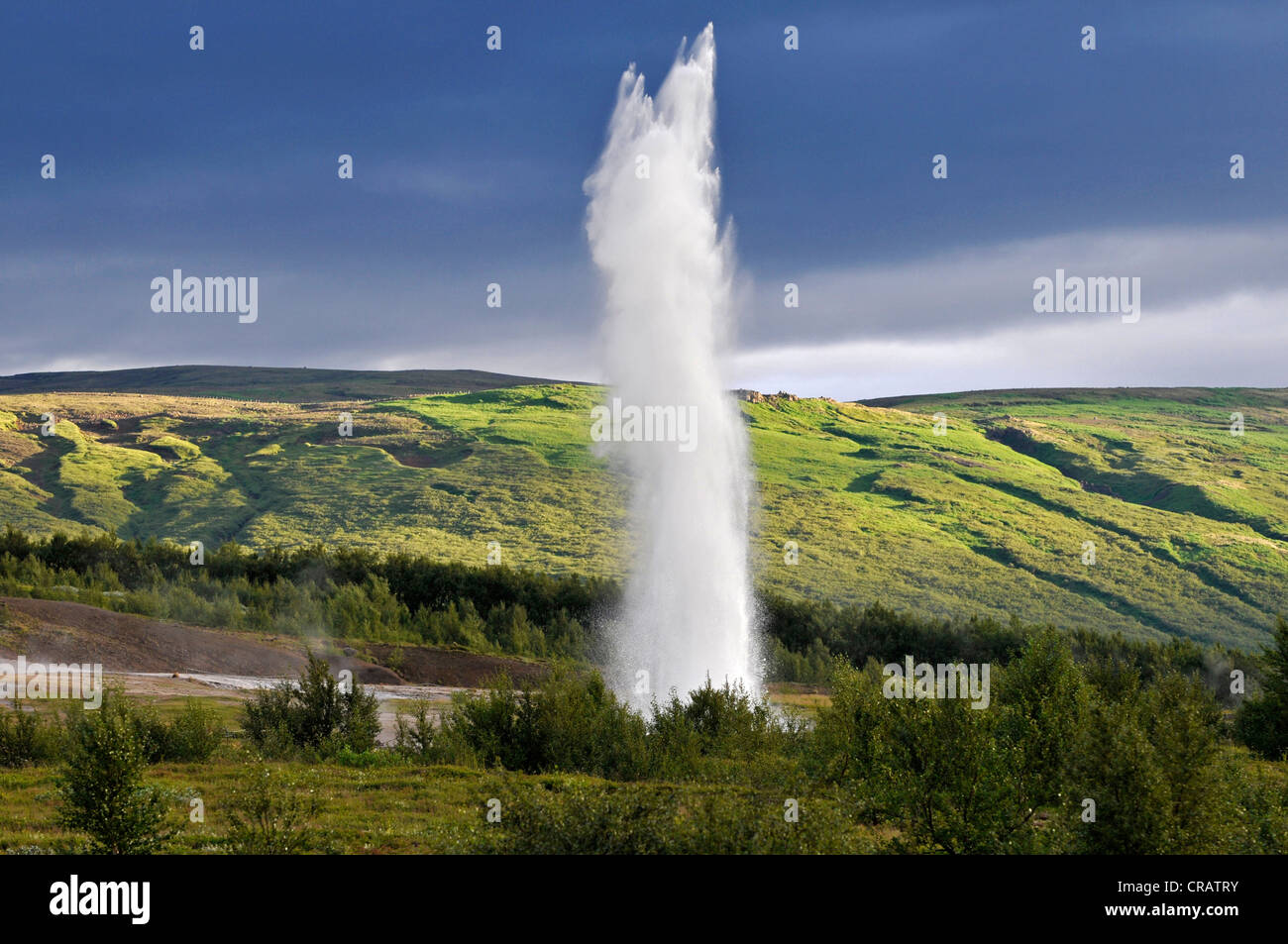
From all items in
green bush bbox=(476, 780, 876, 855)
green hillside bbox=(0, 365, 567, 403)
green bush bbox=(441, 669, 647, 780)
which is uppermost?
green hillside bbox=(0, 365, 567, 403)

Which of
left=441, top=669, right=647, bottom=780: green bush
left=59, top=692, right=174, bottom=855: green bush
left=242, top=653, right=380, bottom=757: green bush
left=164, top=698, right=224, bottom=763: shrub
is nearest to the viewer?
left=59, top=692, right=174, bottom=855: green bush

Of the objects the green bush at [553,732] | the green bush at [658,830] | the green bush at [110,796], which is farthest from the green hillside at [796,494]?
the green bush at [658,830]

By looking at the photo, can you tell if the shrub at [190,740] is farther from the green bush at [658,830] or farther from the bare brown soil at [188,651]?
the green bush at [658,830]

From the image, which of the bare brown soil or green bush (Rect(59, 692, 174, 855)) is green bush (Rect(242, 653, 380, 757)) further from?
green bush (Rect(59, 692, 174, 855))

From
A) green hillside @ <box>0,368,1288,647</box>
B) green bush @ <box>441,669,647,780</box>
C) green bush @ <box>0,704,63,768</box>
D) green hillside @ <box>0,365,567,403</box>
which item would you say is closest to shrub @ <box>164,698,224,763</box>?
green bush @ <box>0,704,63,768</box>

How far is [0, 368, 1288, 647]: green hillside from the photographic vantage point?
7375 centimetres

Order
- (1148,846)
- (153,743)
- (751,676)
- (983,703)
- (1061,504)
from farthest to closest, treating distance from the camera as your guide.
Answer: (1061,504) < (751,676) < (153,743) < (983,703) < (1148,846)

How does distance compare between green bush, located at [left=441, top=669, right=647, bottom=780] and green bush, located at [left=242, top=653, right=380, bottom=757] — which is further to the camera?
green bush, located at [left=242, top=653, right=380, bottom=757]

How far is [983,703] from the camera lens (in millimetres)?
14320

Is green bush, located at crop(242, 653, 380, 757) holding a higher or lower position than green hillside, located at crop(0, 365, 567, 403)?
lower

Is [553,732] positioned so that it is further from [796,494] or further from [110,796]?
[796,494]

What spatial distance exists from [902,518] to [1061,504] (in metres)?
19.0
